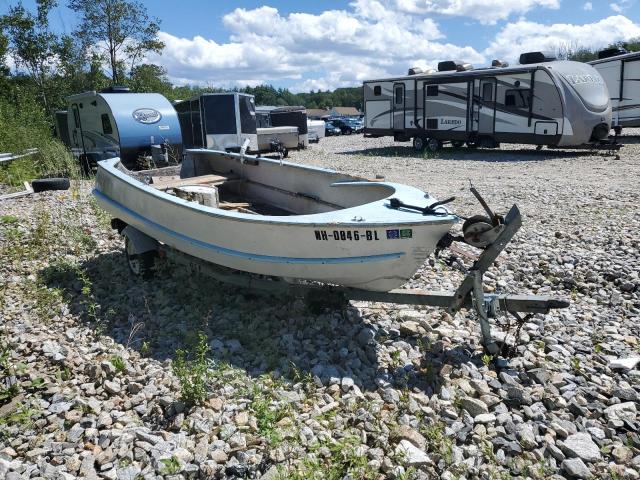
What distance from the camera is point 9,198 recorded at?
1112cm

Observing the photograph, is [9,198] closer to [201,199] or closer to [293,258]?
[201,199]

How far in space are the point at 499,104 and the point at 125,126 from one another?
11.7m

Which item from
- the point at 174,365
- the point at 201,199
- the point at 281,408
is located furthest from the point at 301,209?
the point at 281,408

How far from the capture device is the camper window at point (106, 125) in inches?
571

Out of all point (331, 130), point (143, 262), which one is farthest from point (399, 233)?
point (331, 130)

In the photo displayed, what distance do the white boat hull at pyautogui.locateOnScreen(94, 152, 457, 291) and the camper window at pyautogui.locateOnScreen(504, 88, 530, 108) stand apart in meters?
14.4

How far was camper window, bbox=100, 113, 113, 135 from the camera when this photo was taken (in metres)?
14.5

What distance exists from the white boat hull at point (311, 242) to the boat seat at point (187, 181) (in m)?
1.65

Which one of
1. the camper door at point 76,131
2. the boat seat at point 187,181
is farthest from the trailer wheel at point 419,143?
the boat seat at point 187,181

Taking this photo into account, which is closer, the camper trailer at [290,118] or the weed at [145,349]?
the weed at [145,349]

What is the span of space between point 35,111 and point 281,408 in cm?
1749

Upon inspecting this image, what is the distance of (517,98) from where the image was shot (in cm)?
1695

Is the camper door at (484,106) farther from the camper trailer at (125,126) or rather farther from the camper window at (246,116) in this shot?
the camper trailer at (125,126)

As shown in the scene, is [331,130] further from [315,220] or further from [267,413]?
[267,413]
